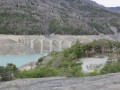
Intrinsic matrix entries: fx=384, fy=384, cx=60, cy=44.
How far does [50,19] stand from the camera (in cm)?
11181

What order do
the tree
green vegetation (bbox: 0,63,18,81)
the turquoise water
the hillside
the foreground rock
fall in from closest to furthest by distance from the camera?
the foreground rock → green vegetation (bbox: 0,63,18,81) → the tree → the turquoise water → the hillside

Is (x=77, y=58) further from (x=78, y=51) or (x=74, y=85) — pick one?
(x=74, y=85)

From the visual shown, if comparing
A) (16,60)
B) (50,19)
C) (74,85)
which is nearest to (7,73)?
(74,85)

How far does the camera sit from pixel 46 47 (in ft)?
304

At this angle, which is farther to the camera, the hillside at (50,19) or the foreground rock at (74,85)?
the hillside at (50,19)

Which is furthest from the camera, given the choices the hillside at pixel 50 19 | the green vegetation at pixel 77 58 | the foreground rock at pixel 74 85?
the hillside at pixel 50 19

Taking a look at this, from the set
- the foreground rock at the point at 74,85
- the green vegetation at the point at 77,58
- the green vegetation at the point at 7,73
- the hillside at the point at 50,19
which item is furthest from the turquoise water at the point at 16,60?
the foreground rock at the point at 74,85

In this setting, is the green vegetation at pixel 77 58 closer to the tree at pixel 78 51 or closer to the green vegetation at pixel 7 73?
the tree at pixel 78 51

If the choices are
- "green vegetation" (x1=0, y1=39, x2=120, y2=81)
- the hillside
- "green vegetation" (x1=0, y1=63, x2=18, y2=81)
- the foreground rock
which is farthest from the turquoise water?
the foreground rock

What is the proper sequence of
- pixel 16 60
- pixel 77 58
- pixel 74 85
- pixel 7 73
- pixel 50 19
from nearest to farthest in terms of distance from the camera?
pixel 74 85
pixel 7 73
pixel 77 58
pixel 16 60
pixel 50 19

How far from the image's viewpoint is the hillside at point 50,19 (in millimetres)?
100312

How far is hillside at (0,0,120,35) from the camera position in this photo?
100312 mm

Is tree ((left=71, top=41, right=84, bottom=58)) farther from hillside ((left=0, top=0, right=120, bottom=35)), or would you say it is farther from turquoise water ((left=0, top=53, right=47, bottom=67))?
hillside ((left=0, top=0, right=120, bottom=35))

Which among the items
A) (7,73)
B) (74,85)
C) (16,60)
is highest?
(74,85)
